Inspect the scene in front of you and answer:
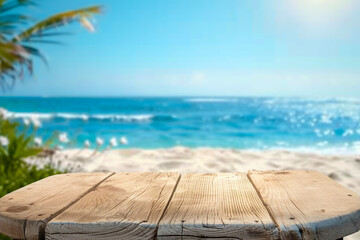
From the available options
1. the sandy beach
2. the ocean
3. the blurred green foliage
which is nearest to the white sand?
the sandy beach

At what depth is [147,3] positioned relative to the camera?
2655 centimetres

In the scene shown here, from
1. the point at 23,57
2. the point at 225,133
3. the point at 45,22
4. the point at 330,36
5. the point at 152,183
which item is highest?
the point at 330,36

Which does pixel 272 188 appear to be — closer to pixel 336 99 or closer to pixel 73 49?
pixel 73 49

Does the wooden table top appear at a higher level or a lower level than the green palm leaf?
lower

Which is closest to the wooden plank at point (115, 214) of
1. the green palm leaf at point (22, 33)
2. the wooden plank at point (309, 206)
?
the wooden plank at point (309, 206)

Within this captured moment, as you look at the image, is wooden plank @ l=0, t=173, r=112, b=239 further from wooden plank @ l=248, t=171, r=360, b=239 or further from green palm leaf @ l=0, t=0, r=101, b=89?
green palm leaf @ l=0, t=0, r=101, b=89

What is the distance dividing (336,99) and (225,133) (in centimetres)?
1718

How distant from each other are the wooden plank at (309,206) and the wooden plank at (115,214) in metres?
0.31

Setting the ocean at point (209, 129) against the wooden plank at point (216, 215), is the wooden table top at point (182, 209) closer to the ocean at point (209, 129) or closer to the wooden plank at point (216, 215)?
the wooden plank at point (216, 215)

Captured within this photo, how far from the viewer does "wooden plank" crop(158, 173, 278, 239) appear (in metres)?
0.99

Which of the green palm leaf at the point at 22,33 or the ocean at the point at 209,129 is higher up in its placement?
the green palm leaf at the point at 22,33

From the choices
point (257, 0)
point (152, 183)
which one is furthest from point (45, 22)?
point (257, 0)

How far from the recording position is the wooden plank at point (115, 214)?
1.03 meters

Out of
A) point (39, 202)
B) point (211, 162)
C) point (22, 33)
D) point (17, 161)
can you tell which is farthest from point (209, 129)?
point (39, 202)
